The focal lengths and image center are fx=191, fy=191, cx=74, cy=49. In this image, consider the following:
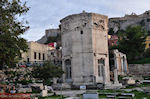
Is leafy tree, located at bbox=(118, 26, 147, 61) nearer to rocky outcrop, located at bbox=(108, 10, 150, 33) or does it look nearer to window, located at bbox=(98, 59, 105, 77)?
window, located at bbox=(98, 59, 105, 77)

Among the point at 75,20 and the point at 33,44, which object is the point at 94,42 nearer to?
the point at 75,20

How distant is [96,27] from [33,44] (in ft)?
81.2

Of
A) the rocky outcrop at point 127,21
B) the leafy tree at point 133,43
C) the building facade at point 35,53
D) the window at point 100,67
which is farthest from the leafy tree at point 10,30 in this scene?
the rocky outcrop at point 127,21

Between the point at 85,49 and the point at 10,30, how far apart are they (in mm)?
9491

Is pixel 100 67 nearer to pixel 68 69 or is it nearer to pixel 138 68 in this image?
pixel 68 69

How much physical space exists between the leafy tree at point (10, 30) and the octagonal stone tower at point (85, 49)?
328 inches

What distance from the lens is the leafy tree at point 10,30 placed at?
10.9m

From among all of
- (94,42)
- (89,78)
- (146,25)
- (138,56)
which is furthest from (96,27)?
(146,25)

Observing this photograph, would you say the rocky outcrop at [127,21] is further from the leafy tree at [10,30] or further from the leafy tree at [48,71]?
the leafy tree at [10,30]

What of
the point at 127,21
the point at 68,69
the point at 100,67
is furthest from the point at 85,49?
the point at 127,21

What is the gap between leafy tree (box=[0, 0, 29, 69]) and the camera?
10.9 meters

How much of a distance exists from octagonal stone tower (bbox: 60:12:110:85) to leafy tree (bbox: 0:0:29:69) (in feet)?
27.3

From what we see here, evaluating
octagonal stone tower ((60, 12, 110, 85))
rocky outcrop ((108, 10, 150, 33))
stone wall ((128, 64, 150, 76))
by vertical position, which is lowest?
stone wall ((128, 64, 150, 76))

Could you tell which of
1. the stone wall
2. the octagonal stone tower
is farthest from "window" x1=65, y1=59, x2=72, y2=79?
the stone wall
